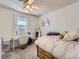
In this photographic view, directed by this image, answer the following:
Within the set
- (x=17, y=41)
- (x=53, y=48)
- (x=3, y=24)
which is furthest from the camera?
(x=17, y=41)

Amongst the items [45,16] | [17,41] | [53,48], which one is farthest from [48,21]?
[53,48]

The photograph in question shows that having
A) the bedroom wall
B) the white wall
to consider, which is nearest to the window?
the white wall

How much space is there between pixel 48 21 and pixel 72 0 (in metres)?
2.31

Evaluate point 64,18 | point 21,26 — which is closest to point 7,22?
point 21,26

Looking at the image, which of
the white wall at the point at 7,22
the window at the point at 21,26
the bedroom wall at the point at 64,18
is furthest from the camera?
the window at the point at 21,26

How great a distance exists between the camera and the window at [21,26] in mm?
5656

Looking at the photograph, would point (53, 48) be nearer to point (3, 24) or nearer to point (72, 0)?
point (72, 0)

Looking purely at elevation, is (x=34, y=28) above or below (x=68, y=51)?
above

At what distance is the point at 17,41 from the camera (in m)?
5.49

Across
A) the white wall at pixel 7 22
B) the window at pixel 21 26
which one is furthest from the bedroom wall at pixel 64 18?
the white wall at pixel 7 22

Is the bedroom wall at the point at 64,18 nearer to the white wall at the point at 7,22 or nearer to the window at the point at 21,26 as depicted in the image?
the window at the point at 21,26

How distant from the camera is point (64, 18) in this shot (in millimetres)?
4113

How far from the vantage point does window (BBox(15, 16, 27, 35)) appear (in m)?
5.66

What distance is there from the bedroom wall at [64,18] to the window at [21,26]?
5.03ft
